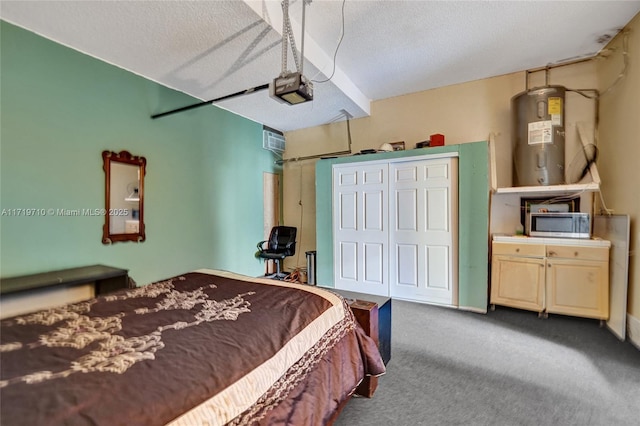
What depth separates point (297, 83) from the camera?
5.42 ft

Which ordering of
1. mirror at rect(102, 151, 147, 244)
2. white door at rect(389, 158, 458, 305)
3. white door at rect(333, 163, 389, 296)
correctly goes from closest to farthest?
mirror at rect(102, 151, 147, 244)
white door at rect(389, 158, 458, 305)
white door at rect(333, 163, 389, 296)

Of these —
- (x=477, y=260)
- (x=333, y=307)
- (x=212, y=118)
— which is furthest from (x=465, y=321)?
(x=212, y=118)

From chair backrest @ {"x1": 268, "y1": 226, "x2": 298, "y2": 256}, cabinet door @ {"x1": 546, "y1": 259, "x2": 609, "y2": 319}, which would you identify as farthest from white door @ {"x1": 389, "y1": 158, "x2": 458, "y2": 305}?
chair backrest @ {"x1": 268, "y1": 226, "x2": 298, "y2": 256}

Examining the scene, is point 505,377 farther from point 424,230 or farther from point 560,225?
point 560,225

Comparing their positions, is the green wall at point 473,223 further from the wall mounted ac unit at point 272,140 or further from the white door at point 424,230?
the wall mounted ac unit at point 272,140

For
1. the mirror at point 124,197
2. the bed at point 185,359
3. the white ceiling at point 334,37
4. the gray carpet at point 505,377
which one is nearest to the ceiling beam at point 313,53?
the white ceiling at point 334,37

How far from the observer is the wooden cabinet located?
8.48ft

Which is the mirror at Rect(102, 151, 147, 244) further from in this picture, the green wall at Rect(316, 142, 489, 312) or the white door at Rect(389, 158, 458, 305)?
the green wall at Rect(316, 142, 489, 312)

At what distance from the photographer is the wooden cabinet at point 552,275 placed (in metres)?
2.59

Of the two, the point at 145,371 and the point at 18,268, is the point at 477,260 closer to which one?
the point at 145,371

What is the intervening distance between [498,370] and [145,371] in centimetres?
226

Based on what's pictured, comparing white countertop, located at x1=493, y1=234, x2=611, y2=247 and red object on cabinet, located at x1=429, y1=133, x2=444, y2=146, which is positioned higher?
red object on cabinet, located at x1=429, y1=133, x2=444, y2=146

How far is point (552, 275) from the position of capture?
9.07 ft

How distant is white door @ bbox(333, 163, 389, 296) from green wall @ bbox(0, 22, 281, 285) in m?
1.37
